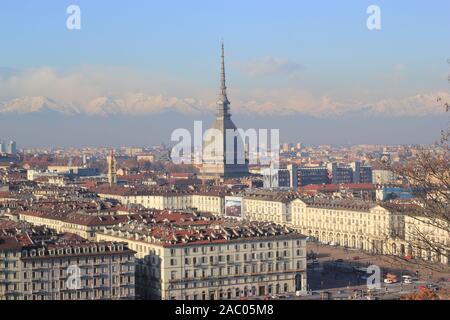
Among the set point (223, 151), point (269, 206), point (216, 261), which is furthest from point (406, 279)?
point (223, 151)

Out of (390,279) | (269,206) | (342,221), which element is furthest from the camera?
(269,206)

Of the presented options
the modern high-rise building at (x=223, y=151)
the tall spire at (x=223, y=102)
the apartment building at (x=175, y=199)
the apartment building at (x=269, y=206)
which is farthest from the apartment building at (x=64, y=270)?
the tall spire at (x=223, y=102)

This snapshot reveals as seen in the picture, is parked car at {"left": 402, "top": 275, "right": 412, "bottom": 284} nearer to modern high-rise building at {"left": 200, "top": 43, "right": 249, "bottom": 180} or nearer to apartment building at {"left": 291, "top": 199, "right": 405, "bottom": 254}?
apartment building at {"left": 291, "top": 199, "right": 405, "bottom": 254}

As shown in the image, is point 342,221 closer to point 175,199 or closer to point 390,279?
point 390,279

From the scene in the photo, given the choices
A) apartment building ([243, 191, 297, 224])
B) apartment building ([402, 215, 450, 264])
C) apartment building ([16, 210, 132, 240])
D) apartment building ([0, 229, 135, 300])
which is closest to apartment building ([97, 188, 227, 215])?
apartment building ([243, 191, 297, 224])

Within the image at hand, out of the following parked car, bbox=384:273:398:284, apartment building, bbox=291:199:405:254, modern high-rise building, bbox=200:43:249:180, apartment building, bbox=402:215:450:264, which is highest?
modern high-rise building, bbox=200:43:249:180
